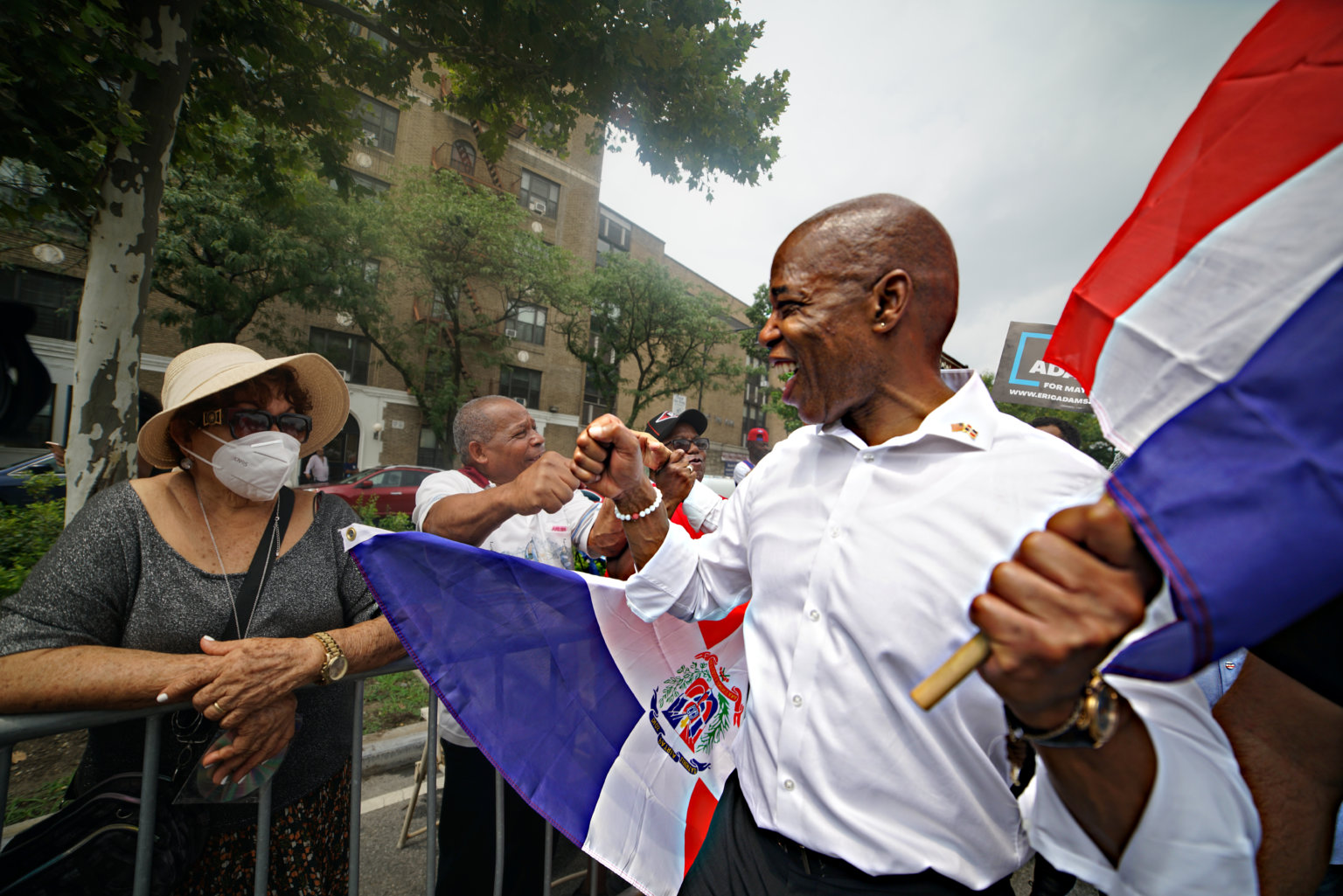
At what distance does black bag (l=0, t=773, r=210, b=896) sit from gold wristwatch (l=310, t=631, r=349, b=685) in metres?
0.48

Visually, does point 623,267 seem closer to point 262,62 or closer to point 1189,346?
point 262,62

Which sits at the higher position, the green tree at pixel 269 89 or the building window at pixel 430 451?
the green tree at pixel 269 89

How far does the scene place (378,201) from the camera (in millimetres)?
18141

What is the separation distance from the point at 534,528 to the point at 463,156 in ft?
86.9

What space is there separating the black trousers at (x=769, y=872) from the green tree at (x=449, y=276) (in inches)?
726

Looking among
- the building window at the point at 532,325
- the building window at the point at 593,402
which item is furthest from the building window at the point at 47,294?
the building window at the point at 593,402

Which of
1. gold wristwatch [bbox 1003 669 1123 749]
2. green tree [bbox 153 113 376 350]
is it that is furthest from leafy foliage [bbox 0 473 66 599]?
green tree [bbox 153 113 376 350]

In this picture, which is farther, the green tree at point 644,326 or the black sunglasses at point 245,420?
the green tree at point 644,326

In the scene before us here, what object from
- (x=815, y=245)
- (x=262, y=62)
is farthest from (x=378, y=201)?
(x=815, y=245)

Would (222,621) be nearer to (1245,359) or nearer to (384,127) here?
(1245,359)

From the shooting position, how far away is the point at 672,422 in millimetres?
4402

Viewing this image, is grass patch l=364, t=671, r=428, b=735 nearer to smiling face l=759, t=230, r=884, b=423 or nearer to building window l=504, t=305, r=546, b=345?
smiling face l=759, t=230, r=884, b=423

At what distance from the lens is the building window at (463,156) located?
24297 millimetres

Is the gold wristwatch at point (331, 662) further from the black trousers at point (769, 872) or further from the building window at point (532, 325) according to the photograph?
the building window at point (532, 325)
